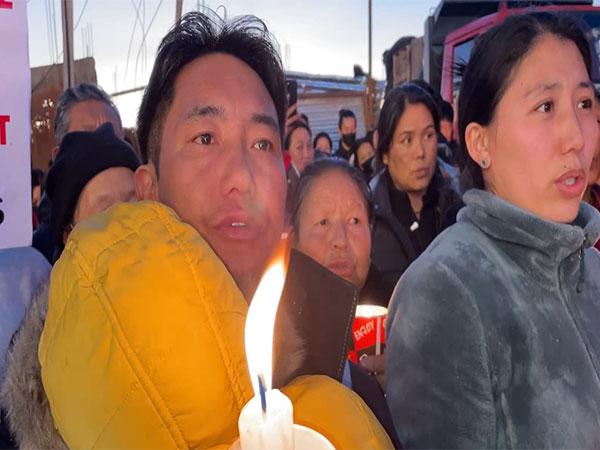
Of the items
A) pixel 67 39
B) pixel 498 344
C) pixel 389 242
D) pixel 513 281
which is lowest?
pixel 389 242

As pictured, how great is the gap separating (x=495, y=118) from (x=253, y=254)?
77 cm

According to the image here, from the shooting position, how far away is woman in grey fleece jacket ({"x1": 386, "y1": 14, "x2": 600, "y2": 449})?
1.30 m

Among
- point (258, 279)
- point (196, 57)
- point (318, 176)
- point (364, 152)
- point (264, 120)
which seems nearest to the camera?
point (258, 279)

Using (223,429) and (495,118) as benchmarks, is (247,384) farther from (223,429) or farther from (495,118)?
(495,118)

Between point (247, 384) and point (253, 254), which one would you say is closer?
point (247, 384)

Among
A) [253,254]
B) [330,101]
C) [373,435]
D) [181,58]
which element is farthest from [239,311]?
[330,101]

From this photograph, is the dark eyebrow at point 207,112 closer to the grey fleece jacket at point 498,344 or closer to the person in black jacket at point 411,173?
the grey fleece jacket at point 498,344

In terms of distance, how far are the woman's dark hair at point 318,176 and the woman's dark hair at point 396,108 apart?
787mm

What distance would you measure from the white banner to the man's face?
33.6 inches

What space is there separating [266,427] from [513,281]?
110 centimetres

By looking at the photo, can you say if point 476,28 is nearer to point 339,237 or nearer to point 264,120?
point 339,237

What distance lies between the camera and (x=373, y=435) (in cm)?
81

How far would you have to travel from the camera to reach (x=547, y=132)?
1.51m

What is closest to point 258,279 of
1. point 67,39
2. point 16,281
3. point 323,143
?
point 16,281
